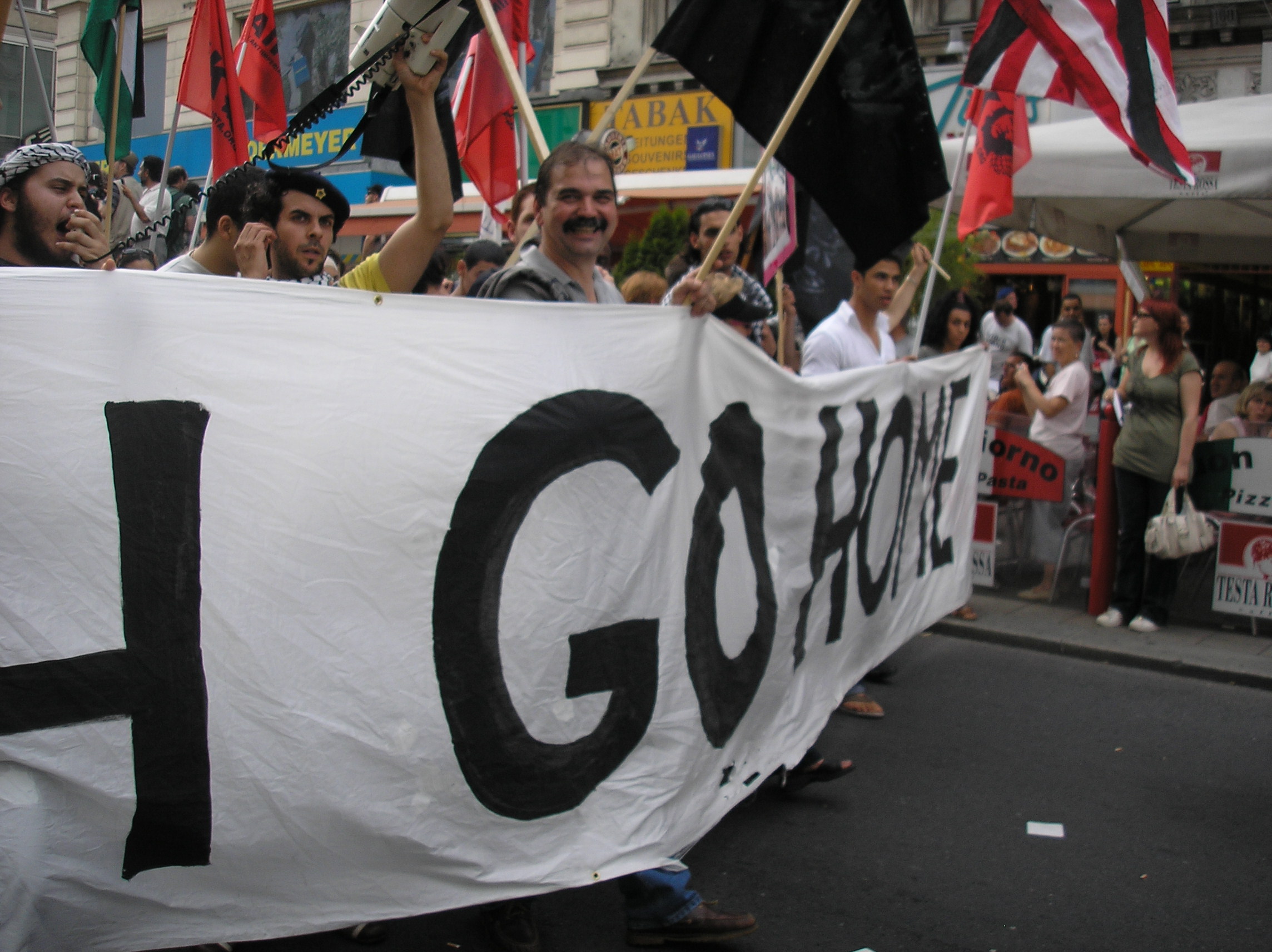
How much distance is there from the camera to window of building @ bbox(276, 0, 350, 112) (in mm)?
23594

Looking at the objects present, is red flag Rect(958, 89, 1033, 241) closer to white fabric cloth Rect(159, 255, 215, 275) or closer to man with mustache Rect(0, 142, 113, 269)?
white fabric cloth Rect(159, 255, 215, 275)

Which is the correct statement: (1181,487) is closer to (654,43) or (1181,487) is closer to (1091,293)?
(654,43)

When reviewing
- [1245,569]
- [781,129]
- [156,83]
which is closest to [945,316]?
[1245,569]

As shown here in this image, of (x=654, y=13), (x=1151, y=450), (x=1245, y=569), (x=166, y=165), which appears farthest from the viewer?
(x=654, y=13)

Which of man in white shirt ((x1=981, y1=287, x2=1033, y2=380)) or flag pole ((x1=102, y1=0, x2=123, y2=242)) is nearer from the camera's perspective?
flag pole ((x1=102, y1=0, x2=123, y2=242))

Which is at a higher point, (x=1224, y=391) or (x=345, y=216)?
(x=345, y=216)

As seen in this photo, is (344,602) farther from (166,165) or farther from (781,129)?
(166,165)

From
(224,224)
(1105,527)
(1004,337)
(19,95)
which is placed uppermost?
(19,95)

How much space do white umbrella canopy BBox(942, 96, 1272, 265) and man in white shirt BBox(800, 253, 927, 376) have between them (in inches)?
88.2

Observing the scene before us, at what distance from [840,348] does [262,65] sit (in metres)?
3.96

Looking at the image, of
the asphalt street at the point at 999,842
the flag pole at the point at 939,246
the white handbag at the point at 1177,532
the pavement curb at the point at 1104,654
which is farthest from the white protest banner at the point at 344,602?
the white handbag at the point at 1177,532

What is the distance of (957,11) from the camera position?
16.6 m

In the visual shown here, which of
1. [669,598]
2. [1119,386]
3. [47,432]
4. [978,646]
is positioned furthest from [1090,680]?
[47,432]

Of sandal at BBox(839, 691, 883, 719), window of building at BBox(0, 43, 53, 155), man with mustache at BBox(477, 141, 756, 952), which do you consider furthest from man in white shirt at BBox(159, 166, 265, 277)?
window of building at BBox(0, 43, 53, 155)
